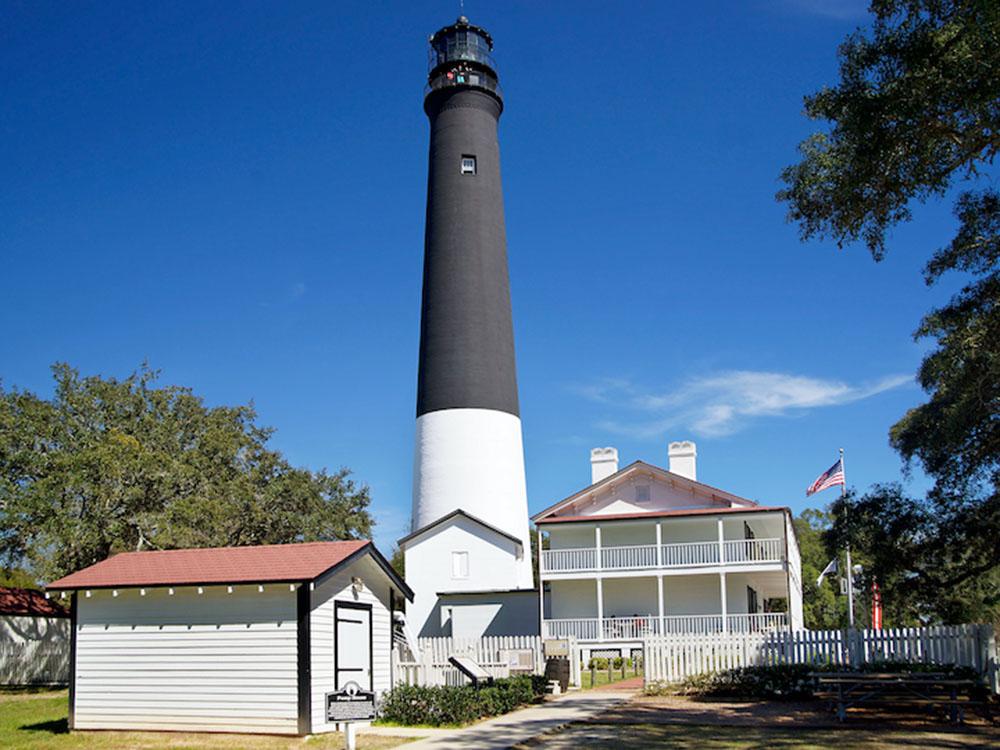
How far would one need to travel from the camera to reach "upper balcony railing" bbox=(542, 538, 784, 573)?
1332 inches

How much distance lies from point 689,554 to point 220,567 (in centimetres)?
2086

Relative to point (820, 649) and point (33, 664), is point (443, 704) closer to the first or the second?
point (820, 649)

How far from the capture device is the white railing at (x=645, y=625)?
110 feet

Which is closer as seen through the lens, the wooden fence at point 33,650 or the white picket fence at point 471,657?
the white picket fence at point 471,657

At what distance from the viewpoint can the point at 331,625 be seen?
56.5 feet

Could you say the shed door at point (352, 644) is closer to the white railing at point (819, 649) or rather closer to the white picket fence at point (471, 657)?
the white picket fence at point (471, 657)

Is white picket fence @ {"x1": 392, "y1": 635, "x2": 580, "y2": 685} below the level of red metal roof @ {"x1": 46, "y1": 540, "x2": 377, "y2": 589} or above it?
below

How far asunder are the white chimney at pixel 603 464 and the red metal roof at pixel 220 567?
21.2 metres

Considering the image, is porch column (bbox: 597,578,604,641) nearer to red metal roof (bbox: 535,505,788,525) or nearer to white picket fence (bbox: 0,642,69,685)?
red metal roof (bbox: 535,505,788,525)

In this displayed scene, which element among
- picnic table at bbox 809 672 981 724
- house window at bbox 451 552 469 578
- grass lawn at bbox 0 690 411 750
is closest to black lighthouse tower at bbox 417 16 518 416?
house window at bbox 451 552 469 578

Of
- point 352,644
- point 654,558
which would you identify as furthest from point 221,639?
point 654,558

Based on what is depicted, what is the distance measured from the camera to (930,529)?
22.3 metres

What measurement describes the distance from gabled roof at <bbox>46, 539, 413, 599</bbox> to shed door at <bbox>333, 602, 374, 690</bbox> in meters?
0.96

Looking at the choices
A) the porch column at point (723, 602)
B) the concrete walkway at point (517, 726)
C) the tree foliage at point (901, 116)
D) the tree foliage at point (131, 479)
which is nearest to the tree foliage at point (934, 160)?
the tree foliage at point (901, 116)
